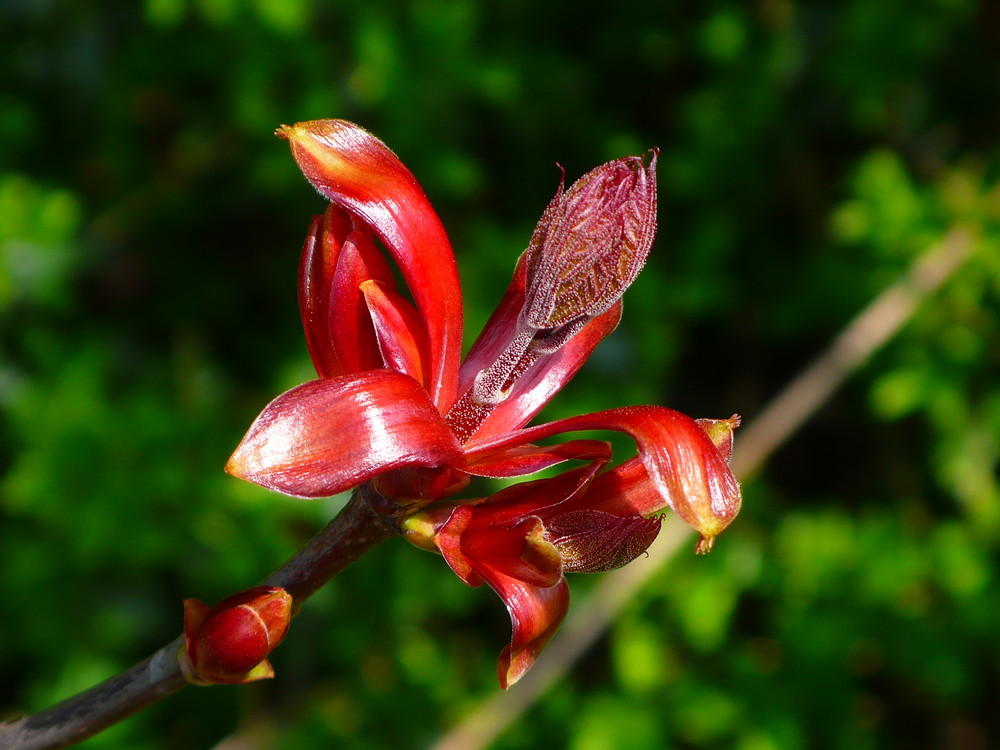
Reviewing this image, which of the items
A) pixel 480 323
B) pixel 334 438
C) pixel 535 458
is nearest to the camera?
pixel 334 438

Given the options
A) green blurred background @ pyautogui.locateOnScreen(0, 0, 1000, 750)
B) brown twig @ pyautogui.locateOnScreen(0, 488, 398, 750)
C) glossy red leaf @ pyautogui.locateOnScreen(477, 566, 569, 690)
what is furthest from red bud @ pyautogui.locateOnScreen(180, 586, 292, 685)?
green blurred background @ pyautogui.locateOnScreen(0, 0, 1000, 750)

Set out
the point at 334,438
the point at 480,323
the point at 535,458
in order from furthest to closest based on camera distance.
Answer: the point at 480,323
the point at 535,458
the point at 334,438

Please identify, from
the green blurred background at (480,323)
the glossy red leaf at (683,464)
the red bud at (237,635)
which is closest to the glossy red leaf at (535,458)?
the glossy red leaf at (683,464)

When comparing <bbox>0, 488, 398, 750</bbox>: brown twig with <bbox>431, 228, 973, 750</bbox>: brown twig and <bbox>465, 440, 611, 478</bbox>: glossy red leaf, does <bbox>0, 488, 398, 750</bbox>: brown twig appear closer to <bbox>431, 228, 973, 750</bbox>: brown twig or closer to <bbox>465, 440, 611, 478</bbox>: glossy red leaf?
<bbox>465, 440, 611, 478</bbox>: glossy red leaf

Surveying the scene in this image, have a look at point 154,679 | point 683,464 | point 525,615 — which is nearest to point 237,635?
point 154,679

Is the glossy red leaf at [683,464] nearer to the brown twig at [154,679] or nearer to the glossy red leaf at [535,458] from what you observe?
the glossy red leaf at [535,458]

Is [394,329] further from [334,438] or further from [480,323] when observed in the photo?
[480,323]
